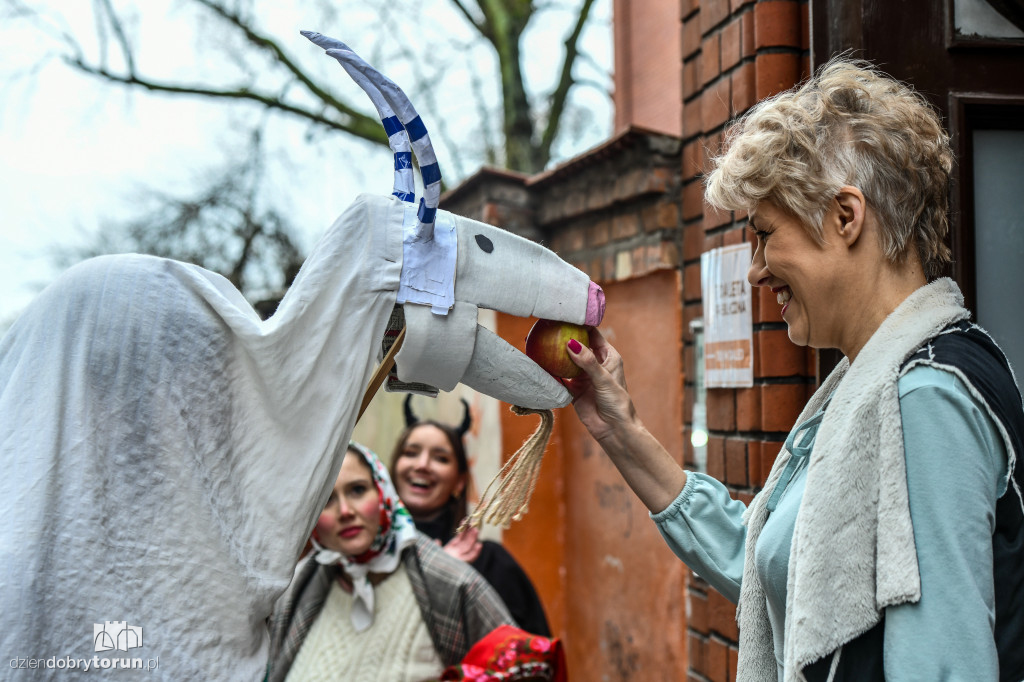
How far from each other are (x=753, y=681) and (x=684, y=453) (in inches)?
67.9

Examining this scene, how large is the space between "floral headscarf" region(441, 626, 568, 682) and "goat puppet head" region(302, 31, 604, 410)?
1.23m

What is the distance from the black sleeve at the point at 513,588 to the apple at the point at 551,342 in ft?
6.58

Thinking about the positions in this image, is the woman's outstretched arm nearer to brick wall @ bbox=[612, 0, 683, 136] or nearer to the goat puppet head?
the goat puppet head

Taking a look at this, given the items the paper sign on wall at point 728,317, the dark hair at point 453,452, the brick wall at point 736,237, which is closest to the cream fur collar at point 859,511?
the brick wall at point 736,237

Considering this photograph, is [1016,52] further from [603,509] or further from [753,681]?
[603,509]

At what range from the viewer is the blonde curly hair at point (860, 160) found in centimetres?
124

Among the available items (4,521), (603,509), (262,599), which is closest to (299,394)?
(262,599)

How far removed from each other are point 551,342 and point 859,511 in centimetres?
59


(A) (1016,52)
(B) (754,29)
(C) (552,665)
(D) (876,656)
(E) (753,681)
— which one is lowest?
(C) (552,665)

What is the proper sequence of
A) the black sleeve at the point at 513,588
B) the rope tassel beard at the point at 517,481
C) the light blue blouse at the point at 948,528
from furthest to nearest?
the black sleeve at the point at 513,588 < the rope tassel beard at the point at 517,481 < the light blue blouse at the point at 948,528

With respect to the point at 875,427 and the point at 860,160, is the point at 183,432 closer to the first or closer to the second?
the point at 875,427

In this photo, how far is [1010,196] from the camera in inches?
79.8

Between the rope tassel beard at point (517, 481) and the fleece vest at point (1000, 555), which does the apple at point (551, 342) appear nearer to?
the rope tassel beard at point (517, 481)

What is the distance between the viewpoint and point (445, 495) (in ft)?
12.1
